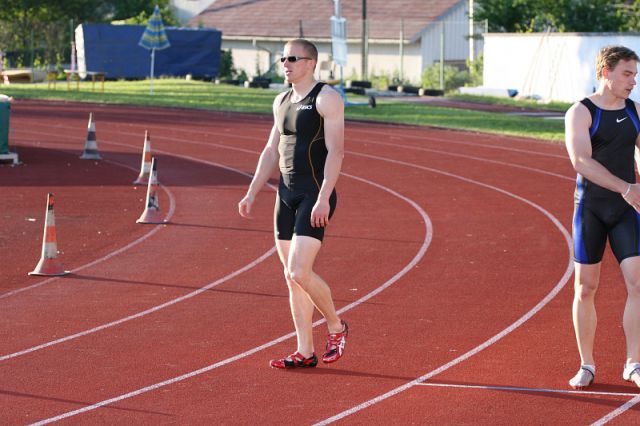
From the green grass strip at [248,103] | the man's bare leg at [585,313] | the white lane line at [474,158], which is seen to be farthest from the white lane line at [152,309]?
the green grass strip at [248,103]

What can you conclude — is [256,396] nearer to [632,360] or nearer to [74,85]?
[632,360]

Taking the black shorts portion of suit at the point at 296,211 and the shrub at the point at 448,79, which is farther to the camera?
the shrub at the point at 448,79

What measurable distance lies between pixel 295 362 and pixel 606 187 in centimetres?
233

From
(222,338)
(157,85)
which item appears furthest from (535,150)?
(157,85)

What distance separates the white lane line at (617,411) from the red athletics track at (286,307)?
20 millimetres

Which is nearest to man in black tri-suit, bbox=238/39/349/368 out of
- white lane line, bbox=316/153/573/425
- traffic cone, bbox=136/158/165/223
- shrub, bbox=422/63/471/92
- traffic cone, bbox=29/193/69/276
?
white lane line, bbox=316/153/573/425

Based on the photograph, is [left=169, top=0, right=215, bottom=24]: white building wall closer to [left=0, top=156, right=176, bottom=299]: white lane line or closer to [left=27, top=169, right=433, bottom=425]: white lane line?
[left=0, top=156, right=176, bottom=299]: white lane line

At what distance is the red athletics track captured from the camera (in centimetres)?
761

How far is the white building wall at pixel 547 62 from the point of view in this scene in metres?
40.5

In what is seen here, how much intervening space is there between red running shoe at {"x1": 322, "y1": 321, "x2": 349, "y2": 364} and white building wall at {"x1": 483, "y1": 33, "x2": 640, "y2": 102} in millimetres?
31162

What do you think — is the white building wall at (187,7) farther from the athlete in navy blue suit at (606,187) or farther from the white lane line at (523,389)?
the athlete in navy blue suit at (606,187)

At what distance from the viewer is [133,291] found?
1138 cm

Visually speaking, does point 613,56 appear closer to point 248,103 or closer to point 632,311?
point 632,311

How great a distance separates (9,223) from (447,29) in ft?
168
